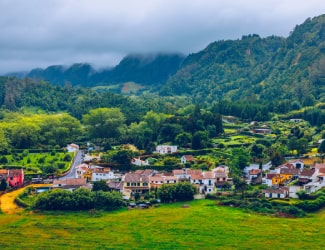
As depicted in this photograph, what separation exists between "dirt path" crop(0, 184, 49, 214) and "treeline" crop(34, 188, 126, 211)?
2455 mm

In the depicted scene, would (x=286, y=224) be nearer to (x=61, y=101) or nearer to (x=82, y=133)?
(x=82, y=133)

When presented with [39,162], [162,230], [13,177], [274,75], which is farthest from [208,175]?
[274,75]

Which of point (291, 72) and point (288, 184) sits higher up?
point (291, 72)

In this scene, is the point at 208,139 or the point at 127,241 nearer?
the point at 127,241

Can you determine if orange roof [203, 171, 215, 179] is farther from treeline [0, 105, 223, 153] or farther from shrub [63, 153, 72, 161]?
shrub [63, 153, 72, 161]

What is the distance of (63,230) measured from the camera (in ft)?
141

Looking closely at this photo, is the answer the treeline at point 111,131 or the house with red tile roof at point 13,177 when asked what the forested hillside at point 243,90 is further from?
the house with red tile roof at point 13,177

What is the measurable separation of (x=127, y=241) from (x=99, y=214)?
8.23m

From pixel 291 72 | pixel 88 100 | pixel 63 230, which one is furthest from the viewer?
pixel 291 72

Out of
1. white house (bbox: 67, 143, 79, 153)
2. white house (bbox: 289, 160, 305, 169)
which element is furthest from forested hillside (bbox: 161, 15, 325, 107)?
white house (bbox: 67, 143, 79, 153)

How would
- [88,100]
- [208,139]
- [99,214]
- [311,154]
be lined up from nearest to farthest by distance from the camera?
[99,214] → [311,154] → [208,139] → [88,100]

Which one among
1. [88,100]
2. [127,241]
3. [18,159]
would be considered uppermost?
[88,100]

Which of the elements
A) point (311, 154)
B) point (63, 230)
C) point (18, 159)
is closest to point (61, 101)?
point (18, 159)

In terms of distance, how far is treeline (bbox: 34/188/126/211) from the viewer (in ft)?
160
